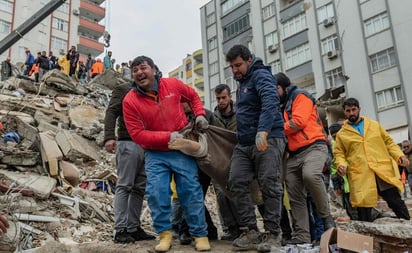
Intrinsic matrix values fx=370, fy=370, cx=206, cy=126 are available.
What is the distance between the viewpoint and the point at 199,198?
3352 millimetres

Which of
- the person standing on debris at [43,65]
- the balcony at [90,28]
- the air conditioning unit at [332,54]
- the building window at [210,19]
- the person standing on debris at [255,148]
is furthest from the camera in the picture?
the balcony at [90,28]

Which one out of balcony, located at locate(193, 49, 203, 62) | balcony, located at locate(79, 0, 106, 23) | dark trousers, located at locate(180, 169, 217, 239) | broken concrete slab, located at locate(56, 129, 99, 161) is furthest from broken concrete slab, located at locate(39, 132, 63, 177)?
balcony, located at locate(79, 0, 106, 23)

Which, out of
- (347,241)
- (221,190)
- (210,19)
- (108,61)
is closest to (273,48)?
(210,19)

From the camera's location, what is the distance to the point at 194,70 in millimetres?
49250

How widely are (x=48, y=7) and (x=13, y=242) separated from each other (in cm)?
704

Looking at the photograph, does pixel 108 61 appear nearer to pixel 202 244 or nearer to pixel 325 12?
pixel 325 12

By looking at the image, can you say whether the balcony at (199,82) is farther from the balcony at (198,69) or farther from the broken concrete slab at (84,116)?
the broken concrete slab at (84,116)

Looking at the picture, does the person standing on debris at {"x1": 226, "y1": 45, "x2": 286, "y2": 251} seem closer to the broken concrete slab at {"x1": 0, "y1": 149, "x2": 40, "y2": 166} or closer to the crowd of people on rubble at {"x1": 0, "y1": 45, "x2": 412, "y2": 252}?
the crowd of people on rubble at {"x1": 0, "y1": 45, "x2": 412, "y2": 252}

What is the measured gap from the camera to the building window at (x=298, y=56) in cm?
2575

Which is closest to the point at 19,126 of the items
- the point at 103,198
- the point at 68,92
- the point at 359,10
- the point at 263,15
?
the point at 103,198

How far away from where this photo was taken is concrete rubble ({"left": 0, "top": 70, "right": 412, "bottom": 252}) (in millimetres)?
4211

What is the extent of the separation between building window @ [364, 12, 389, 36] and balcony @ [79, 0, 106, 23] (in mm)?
36032

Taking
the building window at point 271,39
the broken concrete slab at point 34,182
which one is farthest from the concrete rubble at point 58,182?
the building window at point 271,39

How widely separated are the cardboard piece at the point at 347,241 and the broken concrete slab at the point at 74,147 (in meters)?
7.59
